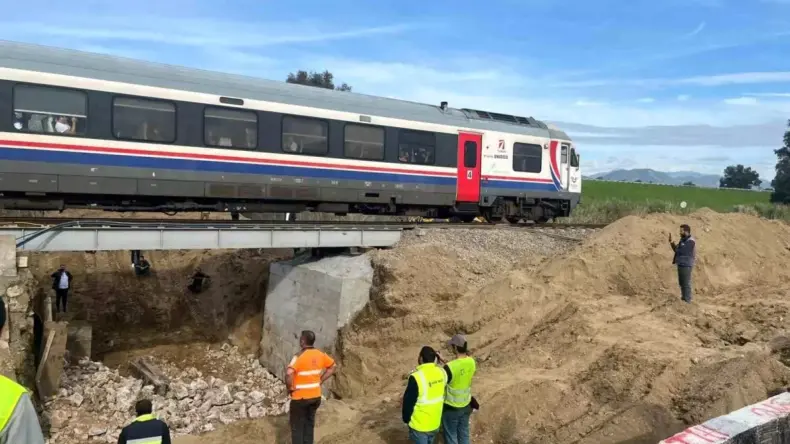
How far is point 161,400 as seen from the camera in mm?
13484

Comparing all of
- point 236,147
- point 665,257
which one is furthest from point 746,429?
point 236,147

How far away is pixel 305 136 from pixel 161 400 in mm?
6889

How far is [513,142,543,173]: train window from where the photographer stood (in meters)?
18.2

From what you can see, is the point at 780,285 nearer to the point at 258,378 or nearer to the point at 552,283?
the point at 552,283

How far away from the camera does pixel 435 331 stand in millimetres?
12719

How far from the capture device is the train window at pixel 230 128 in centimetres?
1319

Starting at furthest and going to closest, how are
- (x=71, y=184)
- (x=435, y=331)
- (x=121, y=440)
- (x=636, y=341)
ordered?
(x=435, y=331) < (x=71, y=184) < (x=636, y=341) < (x=121, y=440)

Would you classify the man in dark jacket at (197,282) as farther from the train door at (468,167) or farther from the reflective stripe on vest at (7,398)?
the reflective stripe on vest at (7,398)

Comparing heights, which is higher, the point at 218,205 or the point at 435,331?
the point at 218,205

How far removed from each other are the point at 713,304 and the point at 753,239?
5863 mm

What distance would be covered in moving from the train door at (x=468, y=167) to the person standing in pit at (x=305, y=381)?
35.1ft

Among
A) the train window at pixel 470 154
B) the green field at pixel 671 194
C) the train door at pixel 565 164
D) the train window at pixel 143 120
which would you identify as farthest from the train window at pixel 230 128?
the green field at pixel 671 194

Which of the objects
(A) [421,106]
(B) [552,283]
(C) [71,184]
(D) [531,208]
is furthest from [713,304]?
(C) [71,184]

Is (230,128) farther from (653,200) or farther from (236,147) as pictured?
(653,200)
